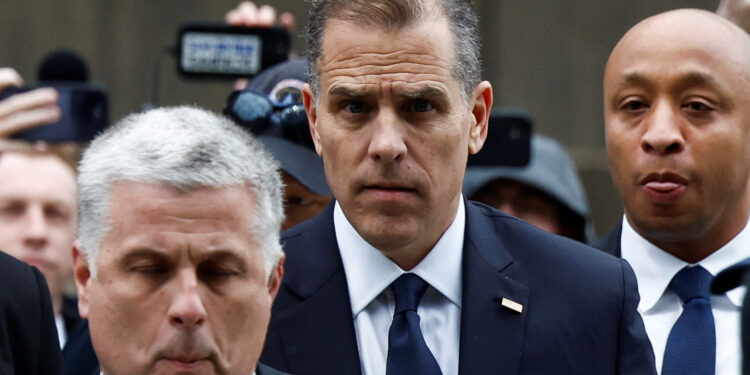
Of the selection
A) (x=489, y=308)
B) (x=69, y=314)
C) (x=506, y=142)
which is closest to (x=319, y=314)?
(x=489, y=308)

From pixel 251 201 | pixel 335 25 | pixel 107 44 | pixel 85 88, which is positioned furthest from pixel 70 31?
pixel 251 201

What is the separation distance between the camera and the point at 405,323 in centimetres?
340

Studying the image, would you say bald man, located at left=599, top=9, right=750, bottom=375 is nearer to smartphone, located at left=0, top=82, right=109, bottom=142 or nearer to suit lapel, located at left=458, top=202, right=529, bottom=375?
suit lapel, located at left=458, top=202, right=529, bottom=375

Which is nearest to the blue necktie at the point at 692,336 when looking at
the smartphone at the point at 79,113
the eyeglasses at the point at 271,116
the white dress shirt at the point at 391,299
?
the white dress shirt at the point at 391,299

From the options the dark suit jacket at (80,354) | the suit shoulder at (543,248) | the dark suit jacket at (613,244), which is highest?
the dark suit jacket at (613,244)

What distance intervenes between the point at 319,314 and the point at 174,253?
690mm

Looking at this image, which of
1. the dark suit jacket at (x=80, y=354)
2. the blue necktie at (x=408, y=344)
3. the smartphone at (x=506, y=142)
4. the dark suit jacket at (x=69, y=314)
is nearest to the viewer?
the blue necktie at (x=408, y=344)

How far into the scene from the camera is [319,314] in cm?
347

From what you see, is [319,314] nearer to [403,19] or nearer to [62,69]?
[403,19]

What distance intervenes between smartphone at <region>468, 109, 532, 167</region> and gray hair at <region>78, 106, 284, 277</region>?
1.94 meters

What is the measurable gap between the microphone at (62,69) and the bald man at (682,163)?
3.02 m

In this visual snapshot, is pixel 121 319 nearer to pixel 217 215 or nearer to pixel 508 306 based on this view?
pixel 217 215

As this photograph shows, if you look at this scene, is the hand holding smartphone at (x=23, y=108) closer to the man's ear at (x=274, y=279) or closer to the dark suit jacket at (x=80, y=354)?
the dark suit jacket at (x=80, y=354)

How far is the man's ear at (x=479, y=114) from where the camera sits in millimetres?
3660
